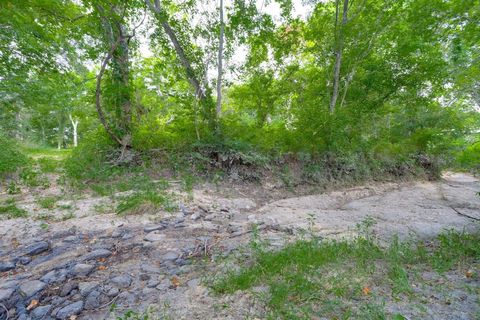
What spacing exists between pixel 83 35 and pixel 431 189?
11.8 meters

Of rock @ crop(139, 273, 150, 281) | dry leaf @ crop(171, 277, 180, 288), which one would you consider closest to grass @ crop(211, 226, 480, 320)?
dry leaf @ crop(171, 277, 180, 288)

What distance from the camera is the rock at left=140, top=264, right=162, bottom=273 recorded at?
2344 mm

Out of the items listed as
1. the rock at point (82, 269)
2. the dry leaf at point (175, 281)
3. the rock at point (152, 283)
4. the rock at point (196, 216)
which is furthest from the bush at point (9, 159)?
the dry leaf at point (175, 281)

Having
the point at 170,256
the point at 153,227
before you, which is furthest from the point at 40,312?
the point at 153,227

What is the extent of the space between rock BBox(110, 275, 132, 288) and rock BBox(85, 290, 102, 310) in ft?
0.56

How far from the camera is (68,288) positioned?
2.01m

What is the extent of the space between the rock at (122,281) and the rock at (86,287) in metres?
0.15

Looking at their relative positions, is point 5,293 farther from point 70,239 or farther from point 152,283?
point 152,283

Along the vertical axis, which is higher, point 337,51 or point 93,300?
point 337,51

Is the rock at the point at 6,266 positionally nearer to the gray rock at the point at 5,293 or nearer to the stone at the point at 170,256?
the gray rock at the point at 5,293

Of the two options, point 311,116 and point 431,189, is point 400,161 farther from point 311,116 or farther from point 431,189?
point 311,116

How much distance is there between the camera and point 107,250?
2.74 meters

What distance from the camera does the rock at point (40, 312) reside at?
1.71 meters

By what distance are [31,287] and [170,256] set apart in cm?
130
